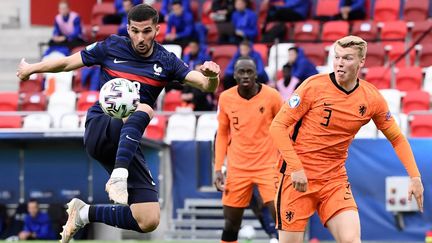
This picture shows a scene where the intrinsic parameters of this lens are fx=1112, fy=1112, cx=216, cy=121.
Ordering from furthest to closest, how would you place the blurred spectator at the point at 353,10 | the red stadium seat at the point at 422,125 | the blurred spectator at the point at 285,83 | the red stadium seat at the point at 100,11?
1. the red stadium seat at the point at 100,11
2. the blurred spectator at the point at 353,10
3. the blurred spectator at the point at 285,83
4. the red stadium seat at the point at 422,125

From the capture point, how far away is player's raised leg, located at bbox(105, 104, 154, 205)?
26.1ft

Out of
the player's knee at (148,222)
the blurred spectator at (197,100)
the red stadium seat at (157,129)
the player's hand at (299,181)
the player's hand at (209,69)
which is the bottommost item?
the player's knee at (148,222)

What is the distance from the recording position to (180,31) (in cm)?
1931

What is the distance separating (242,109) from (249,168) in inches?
24.3

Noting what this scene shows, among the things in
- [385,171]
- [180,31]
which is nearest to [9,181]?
[180,31]

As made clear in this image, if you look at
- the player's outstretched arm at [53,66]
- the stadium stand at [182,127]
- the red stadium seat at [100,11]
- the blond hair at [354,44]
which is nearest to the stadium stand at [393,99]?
the stadium stand at [182,127]

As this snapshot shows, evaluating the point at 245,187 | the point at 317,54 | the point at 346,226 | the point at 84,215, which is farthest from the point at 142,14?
the point at 317,54

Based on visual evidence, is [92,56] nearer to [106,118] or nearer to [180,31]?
[106,118]

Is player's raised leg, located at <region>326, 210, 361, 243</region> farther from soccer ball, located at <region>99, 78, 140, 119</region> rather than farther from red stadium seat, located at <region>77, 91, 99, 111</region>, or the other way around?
red stadium seat, located at <region>77, 91, 99, 111</region>

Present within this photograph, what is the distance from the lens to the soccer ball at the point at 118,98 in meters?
8.16

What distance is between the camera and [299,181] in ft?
26.3

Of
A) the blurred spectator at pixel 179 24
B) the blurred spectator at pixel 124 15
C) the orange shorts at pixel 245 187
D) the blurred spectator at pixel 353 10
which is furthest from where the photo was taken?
the blurred spectator at pixel 124 15

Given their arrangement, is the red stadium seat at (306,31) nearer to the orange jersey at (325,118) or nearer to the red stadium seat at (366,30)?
the red stadium seat at (366,30)

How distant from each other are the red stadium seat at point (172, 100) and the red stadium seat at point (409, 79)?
135 inches
